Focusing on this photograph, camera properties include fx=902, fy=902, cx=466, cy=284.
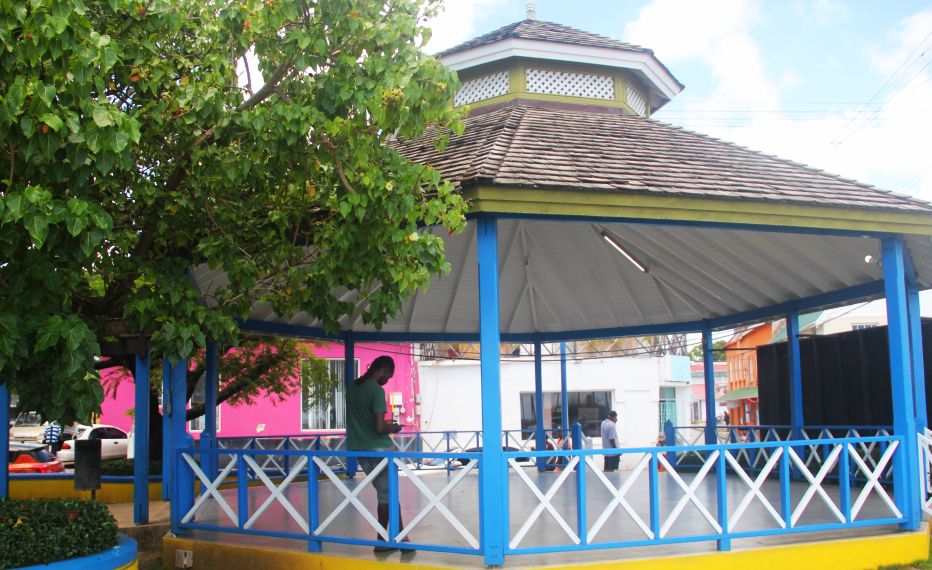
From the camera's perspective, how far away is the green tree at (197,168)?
6.43m

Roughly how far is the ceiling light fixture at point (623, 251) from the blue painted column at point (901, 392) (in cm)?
430

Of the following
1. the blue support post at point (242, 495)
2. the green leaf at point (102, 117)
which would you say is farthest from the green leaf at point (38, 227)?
the blue support post at point (242, 495)

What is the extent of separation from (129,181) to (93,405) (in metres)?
2.51

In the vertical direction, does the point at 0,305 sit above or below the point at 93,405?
above

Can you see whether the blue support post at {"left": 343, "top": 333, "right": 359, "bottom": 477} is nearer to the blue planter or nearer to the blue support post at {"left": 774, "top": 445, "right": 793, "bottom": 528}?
the blue planter

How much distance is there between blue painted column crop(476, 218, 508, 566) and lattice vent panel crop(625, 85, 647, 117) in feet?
18.5

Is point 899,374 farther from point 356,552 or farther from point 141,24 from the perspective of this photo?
point 141,24

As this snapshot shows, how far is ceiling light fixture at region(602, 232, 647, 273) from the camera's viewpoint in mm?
13684

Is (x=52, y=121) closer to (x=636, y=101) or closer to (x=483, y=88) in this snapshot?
(x=483, y=88)

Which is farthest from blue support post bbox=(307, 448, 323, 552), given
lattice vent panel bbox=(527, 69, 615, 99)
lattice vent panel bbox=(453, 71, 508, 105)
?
lattice vent panel bbox=(527, 69, 615, 99)

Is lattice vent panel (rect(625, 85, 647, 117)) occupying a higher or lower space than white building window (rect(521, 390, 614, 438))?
higher

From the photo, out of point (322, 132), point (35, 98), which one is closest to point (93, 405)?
point (35, 98)

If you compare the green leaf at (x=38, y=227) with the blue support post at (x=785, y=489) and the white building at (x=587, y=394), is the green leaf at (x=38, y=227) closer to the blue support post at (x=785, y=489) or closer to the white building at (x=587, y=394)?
the blue support post at (x=785, y=489)

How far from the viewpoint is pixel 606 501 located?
12.8m
